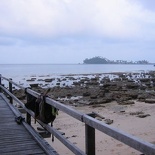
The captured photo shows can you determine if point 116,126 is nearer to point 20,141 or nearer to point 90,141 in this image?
point 20,141

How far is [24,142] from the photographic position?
4707mm

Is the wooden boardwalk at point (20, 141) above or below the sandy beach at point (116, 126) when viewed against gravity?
above

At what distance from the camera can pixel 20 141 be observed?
4.76 meters

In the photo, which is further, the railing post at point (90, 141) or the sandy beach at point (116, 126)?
the sandy beach at point (116, 126)

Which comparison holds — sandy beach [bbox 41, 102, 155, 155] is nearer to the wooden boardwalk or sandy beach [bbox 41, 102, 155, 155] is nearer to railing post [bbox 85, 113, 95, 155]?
the wooden boardwalk

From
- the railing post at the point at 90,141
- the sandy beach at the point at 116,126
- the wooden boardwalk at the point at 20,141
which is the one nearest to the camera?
the railing post at the point at 90,141

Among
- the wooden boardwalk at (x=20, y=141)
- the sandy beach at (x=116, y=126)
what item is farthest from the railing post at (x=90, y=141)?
the sandy beach at (x=116, y=126)

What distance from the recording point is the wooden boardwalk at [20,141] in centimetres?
418

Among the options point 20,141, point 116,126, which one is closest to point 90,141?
point 20,141

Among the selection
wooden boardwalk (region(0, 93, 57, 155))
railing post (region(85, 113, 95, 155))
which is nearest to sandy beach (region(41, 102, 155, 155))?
wooden boardwalk (region(0, 93, 57, 155))

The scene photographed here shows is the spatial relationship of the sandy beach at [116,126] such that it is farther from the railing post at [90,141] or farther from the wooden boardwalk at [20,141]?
the railing post at [90,141]

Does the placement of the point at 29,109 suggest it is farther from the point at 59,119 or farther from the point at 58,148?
the point at 59,119

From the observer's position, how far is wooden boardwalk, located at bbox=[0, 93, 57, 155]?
4180mm

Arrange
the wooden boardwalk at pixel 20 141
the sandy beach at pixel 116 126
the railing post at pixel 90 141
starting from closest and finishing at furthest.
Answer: the railing post at pixel 90 141 → the wooden boardwalk at pixel 20 141 → the sandy beach at pixel 116 126
